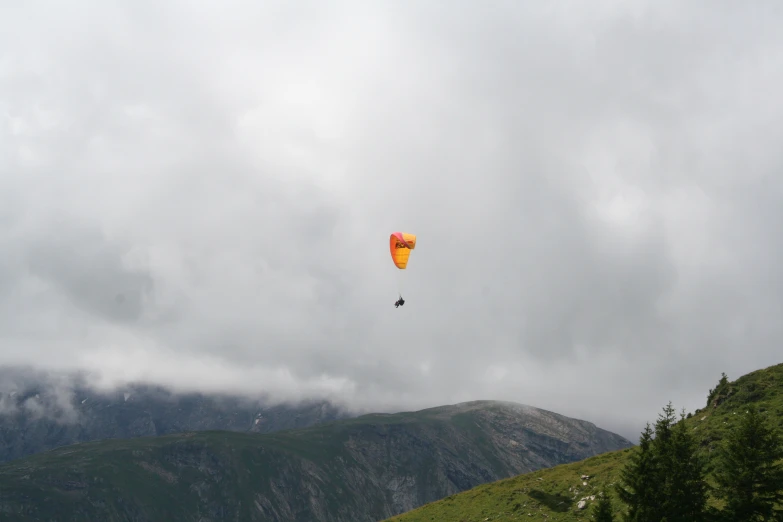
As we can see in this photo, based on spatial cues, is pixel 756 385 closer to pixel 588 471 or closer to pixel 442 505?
pixel 588 471

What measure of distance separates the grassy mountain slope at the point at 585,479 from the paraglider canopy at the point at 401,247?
122 ft

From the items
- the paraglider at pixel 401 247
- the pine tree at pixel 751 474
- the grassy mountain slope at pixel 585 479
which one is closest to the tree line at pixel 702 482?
the pine tree at pixel 751 474

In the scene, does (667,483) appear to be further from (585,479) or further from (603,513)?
(585,479)

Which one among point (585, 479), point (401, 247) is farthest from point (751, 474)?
point (401, 247)

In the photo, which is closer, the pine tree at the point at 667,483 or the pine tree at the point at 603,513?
the pine tree at the point at 667,483

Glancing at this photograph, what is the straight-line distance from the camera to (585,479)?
75875 millimetres

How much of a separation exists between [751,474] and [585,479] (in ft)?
116

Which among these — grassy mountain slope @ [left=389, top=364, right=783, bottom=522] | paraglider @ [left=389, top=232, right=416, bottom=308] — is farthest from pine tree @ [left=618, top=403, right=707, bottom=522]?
paraglider @ [left=389, top=232, right=416, bottom=308]

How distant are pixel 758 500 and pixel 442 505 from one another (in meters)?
59.3

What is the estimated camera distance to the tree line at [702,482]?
42594 millimetres

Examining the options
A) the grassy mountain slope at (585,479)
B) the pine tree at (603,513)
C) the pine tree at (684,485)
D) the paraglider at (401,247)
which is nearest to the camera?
the pine tree at (684,485)

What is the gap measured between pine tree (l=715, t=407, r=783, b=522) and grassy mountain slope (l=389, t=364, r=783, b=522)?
21236 mm

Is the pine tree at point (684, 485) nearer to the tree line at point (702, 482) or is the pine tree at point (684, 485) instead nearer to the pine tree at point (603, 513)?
the tree line at point (702, 482)

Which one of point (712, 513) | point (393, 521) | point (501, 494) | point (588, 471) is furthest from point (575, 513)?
point (393, 521)
